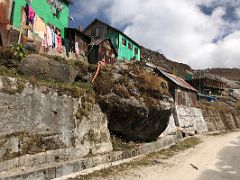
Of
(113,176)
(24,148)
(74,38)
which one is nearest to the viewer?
(24,148)

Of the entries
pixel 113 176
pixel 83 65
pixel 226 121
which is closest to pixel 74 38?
pixel 83 65

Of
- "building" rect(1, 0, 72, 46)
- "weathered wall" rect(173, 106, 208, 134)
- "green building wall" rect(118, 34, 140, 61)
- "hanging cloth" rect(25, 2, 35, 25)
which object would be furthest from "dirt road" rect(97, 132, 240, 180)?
"green building wall" rect(118, 34, 140, 61)

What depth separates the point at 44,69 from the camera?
61.9 ft

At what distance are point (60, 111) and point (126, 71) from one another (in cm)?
905

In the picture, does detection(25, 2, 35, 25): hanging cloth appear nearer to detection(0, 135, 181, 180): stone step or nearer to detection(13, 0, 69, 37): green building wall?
detection(13, 0, 69, 37): green building wall

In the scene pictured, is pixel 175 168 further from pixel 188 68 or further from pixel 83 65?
pixel 188 68

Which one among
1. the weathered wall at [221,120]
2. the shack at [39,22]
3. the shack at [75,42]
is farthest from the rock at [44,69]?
the weathered wall at [221,120]

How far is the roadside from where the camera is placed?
699 inches

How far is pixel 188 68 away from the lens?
4535 inches

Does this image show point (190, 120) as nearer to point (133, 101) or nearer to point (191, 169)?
point (133, 101)

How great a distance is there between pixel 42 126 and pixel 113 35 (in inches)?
1383

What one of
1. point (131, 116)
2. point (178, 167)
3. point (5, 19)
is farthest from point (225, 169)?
point (5, 19)

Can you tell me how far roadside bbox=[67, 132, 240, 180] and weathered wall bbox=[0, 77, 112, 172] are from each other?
2.28m

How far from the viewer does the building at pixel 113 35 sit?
49281 millimetres
